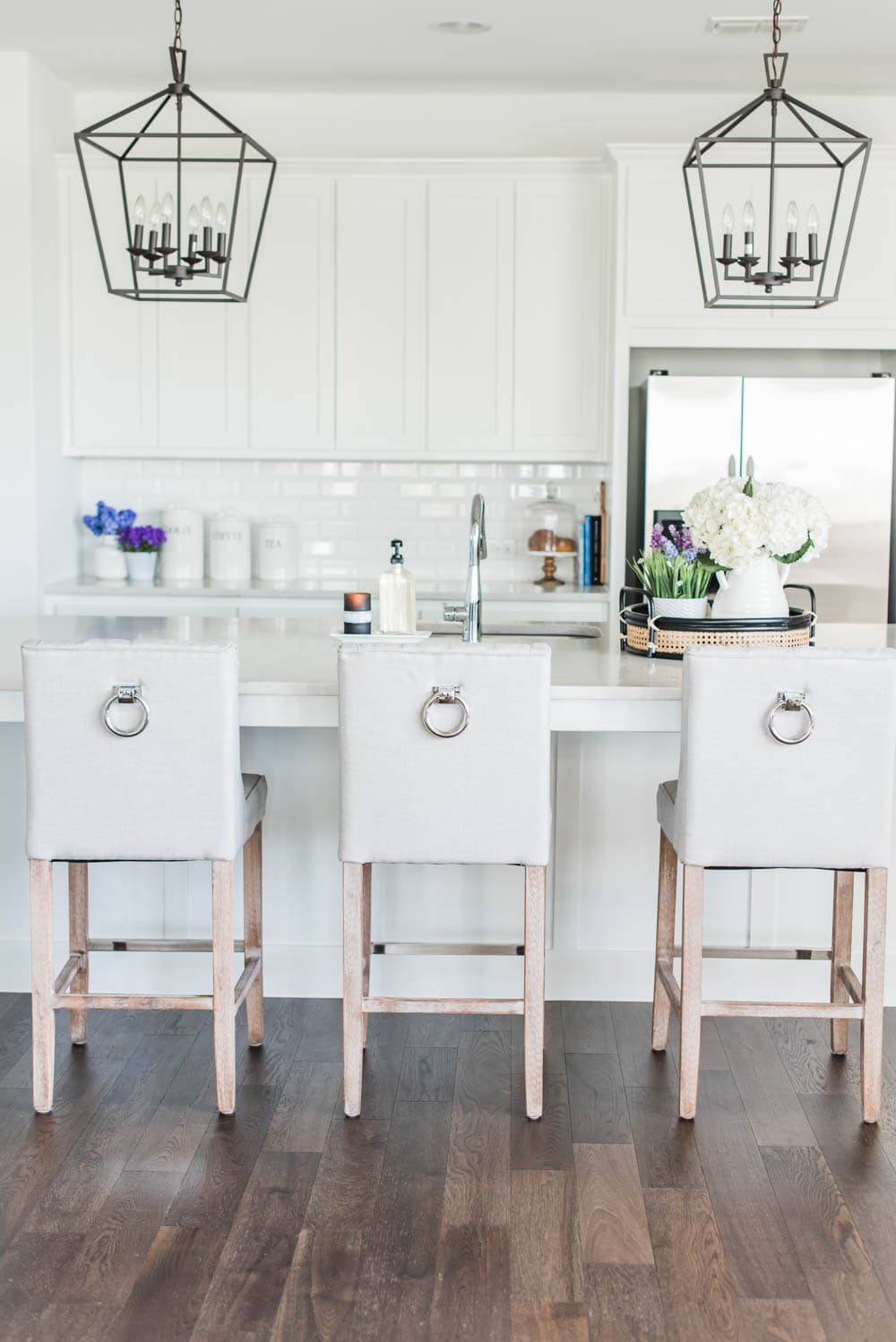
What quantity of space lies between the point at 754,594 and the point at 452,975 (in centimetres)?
116

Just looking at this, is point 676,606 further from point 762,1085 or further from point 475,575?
point 762,1085

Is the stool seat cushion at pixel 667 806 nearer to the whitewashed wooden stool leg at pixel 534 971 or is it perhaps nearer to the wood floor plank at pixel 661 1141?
the whitewashed wooden stool leg at pixel 534 971

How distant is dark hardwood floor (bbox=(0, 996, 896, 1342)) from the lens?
6.73 ft

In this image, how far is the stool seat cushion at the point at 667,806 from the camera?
278 cm

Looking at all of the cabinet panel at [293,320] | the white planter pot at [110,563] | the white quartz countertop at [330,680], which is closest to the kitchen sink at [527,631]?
the white quartz countertop at [330,680]

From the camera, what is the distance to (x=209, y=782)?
2.60 meters

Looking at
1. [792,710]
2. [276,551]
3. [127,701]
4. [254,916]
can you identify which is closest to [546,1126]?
[254,916]

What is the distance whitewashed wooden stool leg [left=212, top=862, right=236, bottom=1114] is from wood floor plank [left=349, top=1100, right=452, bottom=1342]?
0.35 metres

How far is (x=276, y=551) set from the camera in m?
5.34

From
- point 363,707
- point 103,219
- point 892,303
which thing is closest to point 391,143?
point 103,219

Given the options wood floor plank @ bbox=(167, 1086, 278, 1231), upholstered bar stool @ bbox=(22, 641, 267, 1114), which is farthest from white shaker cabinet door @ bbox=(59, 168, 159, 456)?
wood floor plank @ bbox=(167, 1086, 278, 1231)

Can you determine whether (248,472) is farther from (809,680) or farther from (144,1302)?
(144,1302)

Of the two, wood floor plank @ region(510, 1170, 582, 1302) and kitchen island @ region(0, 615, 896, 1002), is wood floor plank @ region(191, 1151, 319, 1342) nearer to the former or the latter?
wood floor plank @ region(510, 1170, 582, 1302)

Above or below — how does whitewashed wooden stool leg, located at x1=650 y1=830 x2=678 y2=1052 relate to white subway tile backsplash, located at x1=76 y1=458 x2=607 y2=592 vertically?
below
